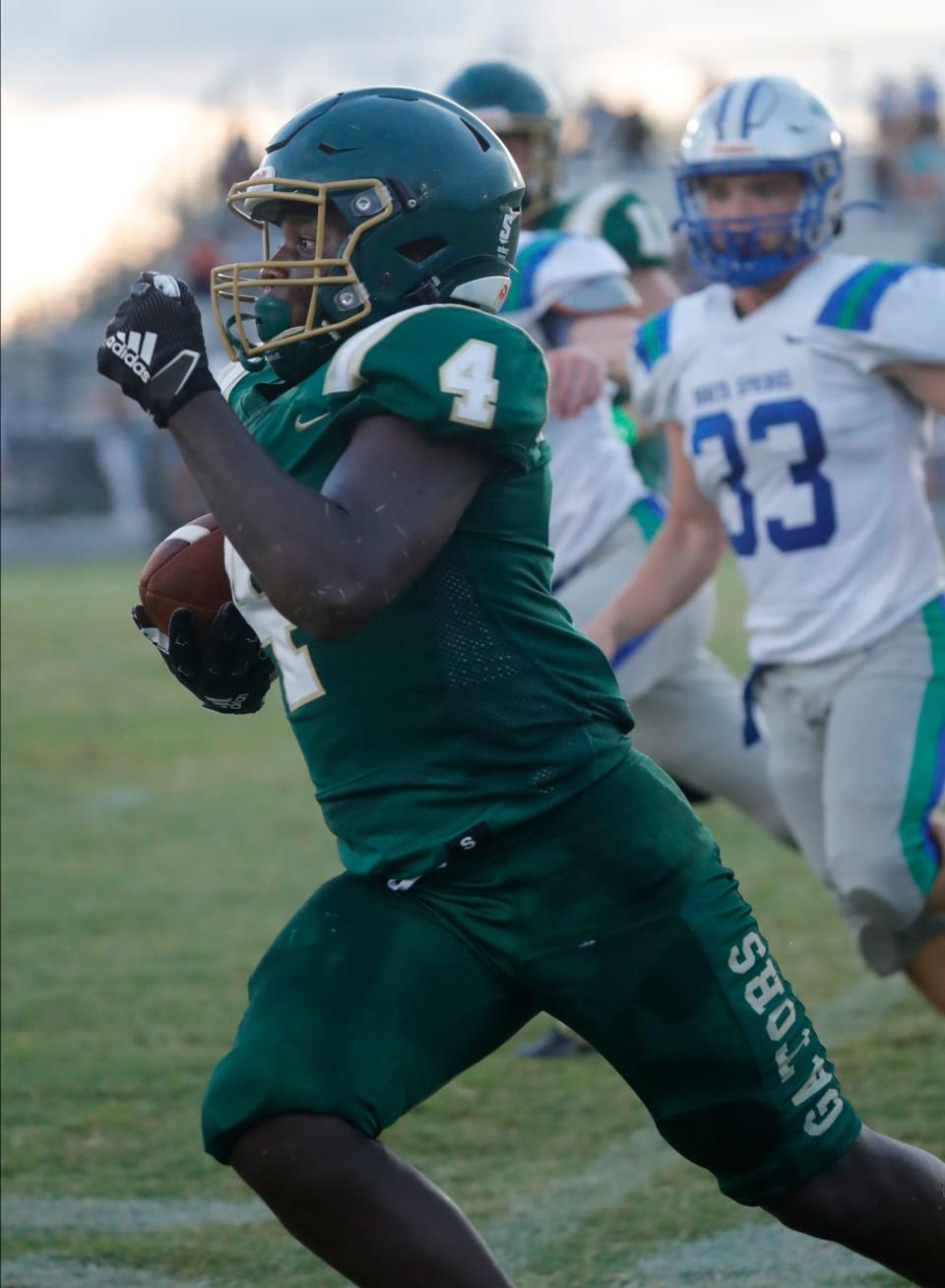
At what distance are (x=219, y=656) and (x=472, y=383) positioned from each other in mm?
603

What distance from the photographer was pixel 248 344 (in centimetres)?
243

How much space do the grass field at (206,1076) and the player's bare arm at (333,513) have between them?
143cm

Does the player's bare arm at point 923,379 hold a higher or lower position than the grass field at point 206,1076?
higher

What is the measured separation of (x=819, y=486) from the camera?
12.9 feet

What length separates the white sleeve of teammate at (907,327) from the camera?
12.4 ft

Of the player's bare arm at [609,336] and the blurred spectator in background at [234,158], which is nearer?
the player's bare arm at [609,336]

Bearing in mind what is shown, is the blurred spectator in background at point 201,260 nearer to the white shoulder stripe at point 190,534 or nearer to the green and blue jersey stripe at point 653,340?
the green and blue jersey stripe at point 653,340

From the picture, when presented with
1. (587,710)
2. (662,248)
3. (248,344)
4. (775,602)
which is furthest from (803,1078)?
(662,248)

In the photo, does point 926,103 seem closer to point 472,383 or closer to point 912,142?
point 912,142

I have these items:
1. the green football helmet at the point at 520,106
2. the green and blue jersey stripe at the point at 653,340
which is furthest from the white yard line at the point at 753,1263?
the green football helmet at the point at 520,106

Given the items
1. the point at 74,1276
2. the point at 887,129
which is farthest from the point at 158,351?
the point at 887,129

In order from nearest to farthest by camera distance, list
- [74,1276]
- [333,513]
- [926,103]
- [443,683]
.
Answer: [333,513]
[443,683]
[74,1276]
[926,103]

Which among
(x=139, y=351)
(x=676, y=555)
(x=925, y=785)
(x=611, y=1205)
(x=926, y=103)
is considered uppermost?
(x=139, y=351)

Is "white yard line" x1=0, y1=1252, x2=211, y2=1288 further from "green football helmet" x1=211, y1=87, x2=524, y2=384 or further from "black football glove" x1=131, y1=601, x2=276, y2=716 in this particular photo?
"green football helmet" x1=211, y1=87, x2=524, y2=384
